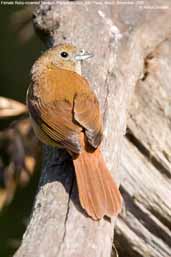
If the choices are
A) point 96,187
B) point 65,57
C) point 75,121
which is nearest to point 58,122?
point 75,121

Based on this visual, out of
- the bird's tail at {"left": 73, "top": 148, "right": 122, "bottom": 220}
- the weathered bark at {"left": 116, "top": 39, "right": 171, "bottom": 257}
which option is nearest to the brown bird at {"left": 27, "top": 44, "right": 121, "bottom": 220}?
the bird's tail at {"left": 73, "top": 148, "right": 122, "bottom": 220}

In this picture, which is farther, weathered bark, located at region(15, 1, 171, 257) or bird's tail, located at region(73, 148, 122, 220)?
bird's tail, located at region(73, 148, 122, 220)

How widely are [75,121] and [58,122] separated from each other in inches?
3.5

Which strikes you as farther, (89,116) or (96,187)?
(89,116)

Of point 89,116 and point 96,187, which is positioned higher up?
point 89,116

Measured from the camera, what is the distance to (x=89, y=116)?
436 centimetres

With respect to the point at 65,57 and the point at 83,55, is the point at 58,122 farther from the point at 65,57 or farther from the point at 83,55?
the point at 65,57

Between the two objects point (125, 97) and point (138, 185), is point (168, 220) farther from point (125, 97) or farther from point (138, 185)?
point (125, 97)

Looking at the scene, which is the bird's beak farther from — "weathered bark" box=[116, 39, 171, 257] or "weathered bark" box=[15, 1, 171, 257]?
"weathered bark" box=[116, 39, 171, 257]

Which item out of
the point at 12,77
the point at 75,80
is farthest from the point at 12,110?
the point at 12,77

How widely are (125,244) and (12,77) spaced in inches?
116

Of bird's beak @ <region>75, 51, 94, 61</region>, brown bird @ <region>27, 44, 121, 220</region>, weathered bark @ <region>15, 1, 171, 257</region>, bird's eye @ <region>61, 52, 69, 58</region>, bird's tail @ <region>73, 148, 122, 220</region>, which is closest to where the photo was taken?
weathered bark @ <region>15, 1, 171, 257</region>

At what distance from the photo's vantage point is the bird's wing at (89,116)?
4.21 metres

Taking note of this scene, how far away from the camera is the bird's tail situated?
390cm
